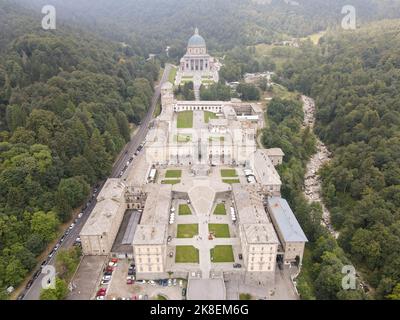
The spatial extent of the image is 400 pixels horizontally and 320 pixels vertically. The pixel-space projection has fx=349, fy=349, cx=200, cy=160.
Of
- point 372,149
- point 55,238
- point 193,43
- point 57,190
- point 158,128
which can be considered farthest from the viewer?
point 193,43

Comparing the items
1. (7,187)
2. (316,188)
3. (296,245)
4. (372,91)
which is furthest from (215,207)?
(372,91)

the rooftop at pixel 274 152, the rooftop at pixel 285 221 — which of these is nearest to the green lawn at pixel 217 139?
the rooftop at pixel 274 152

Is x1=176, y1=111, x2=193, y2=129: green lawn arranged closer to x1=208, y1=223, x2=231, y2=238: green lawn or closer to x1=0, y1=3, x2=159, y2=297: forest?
x1=0, y1=3, x2=159, y2=297: forest

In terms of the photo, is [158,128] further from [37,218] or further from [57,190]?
[37,218]

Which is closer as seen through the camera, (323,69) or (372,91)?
(372,91)

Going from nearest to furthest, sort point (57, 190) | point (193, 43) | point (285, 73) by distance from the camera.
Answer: point (57, 190) < point (285, 73) < point (193, 43)

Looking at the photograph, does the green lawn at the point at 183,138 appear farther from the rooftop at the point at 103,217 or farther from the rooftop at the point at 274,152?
the rooftop at the point at 103,217

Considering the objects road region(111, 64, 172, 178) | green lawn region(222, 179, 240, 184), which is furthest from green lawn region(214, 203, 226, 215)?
road region(111, 64, 172, 178)
